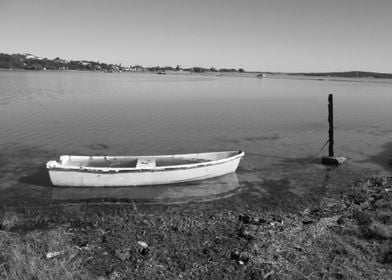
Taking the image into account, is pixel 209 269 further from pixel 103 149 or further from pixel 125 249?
pixel 103 149

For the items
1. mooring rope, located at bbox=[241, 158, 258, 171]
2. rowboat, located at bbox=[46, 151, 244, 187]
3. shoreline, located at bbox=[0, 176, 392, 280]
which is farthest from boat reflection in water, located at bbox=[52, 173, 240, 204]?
mooring rope, located at bbox=[241, 158, 258, 171]

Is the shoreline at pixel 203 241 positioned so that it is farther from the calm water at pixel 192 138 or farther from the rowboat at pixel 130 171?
the calm water at pixel 192 138

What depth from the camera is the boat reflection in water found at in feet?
39.8

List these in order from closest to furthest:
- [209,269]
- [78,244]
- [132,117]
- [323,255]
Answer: [209,269] → [323,255] → [78,244] → [132,117]

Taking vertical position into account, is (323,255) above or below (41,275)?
below

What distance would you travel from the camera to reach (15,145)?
19250mm

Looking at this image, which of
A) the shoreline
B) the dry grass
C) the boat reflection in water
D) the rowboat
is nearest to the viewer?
the dry grass

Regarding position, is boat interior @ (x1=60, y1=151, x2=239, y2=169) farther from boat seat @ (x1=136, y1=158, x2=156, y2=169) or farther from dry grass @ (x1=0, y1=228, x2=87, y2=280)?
dry grass @ (x1=0, y1=228, x2=87, y2=280)

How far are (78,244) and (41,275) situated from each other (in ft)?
7.78

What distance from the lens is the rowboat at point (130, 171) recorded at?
1266cm

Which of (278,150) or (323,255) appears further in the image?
(278,150)

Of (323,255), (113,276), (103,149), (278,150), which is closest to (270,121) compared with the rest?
(278,150)

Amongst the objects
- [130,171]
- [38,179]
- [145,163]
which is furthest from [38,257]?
[38,179]

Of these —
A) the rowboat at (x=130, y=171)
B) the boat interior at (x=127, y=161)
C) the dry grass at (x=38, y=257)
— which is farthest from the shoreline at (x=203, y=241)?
the boat interior at (x=127, y=161)
